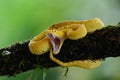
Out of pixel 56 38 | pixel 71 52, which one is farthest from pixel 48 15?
pixel 71 52

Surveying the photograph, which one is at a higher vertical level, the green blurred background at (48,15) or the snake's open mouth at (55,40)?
the snake's open mouth at (55,40)

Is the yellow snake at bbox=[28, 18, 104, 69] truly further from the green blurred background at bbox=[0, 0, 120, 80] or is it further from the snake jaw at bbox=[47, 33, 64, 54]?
the green blurred background at bbox=[0, 0, 120, 80]

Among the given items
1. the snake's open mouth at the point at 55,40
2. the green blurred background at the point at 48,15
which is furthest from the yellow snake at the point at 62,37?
the green blurred background at the point at 48,15

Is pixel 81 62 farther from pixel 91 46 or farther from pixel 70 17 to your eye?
pixel 70 17

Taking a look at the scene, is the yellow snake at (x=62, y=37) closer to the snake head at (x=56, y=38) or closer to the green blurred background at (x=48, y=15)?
the snake head at (x=56, y=38)

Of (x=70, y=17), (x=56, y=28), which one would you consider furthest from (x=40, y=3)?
(x=56, y=28)

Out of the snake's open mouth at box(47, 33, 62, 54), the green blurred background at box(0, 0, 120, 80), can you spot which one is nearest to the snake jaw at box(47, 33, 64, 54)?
the snake's open mouth at box(47, 33, 62, 54)
